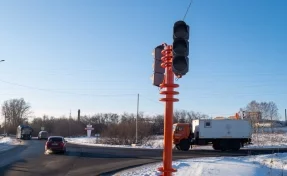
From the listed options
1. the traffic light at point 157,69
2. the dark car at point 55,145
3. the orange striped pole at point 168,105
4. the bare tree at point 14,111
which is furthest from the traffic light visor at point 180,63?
the bare tree at point 14,111

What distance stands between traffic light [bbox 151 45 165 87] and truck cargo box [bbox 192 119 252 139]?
3312 centimetres

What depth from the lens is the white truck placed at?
38.2 metres

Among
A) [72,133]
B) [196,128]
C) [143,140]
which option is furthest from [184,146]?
[72,133]

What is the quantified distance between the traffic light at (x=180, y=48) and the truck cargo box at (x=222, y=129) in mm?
33502

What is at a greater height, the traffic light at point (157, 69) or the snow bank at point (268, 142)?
the traffic light at point (157, 69)

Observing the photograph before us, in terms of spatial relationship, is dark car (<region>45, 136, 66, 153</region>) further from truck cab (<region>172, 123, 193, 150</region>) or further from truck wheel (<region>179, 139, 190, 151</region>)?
truck wheel (<region>179, 139, 190, 151</region>)

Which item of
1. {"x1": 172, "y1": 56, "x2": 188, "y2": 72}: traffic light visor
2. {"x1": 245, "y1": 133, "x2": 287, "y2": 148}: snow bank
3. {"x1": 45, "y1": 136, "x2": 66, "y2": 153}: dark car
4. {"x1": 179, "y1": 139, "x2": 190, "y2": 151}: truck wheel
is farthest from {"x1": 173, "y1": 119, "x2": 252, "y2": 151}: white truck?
{"x1": 172, "y1": 56, "x2": 188, "y2": 72}: traffic light visor

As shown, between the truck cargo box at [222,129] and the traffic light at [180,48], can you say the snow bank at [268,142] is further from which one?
the traffic light at [180,48]

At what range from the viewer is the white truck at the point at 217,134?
38.2 m

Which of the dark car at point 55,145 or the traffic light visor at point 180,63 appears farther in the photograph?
the dark car at point 55,145

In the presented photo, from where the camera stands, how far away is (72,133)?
108 meters

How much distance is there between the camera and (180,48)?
5.36m

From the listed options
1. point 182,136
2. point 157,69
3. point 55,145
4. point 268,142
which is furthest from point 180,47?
point 268,142

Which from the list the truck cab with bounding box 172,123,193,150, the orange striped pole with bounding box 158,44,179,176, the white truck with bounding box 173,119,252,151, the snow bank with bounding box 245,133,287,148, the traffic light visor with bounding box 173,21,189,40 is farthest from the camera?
the snow bank with bounding box 245,133,287,148
